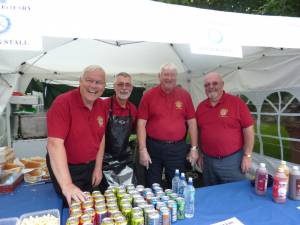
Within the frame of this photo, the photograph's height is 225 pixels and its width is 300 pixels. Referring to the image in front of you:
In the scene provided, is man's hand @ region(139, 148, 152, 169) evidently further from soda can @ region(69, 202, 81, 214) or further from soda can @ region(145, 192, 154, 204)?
soda can @ region(69, 202, 81, 214)

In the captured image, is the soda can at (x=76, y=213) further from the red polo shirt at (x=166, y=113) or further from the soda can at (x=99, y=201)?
the red polo shirt at (x=166, y=113)

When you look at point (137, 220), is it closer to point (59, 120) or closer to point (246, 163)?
point (59, 120)

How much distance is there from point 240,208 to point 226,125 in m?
1.01

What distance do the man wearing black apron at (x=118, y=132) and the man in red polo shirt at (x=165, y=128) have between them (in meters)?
0.17

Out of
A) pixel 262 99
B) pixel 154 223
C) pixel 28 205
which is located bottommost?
pixel 28 205

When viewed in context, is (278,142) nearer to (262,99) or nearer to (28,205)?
(262,99)

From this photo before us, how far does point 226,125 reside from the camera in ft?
8.76

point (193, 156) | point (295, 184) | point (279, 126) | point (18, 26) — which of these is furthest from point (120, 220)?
point (279, 126)

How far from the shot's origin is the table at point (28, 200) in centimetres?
215

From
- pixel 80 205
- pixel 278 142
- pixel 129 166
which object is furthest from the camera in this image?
pixel 278 142

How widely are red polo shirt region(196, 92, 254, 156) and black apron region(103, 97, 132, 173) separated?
0.86 m

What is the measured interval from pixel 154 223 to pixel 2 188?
6.08 ft

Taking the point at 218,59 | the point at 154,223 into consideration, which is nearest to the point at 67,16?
the point at 154,223

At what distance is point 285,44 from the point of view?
1.97 metres
